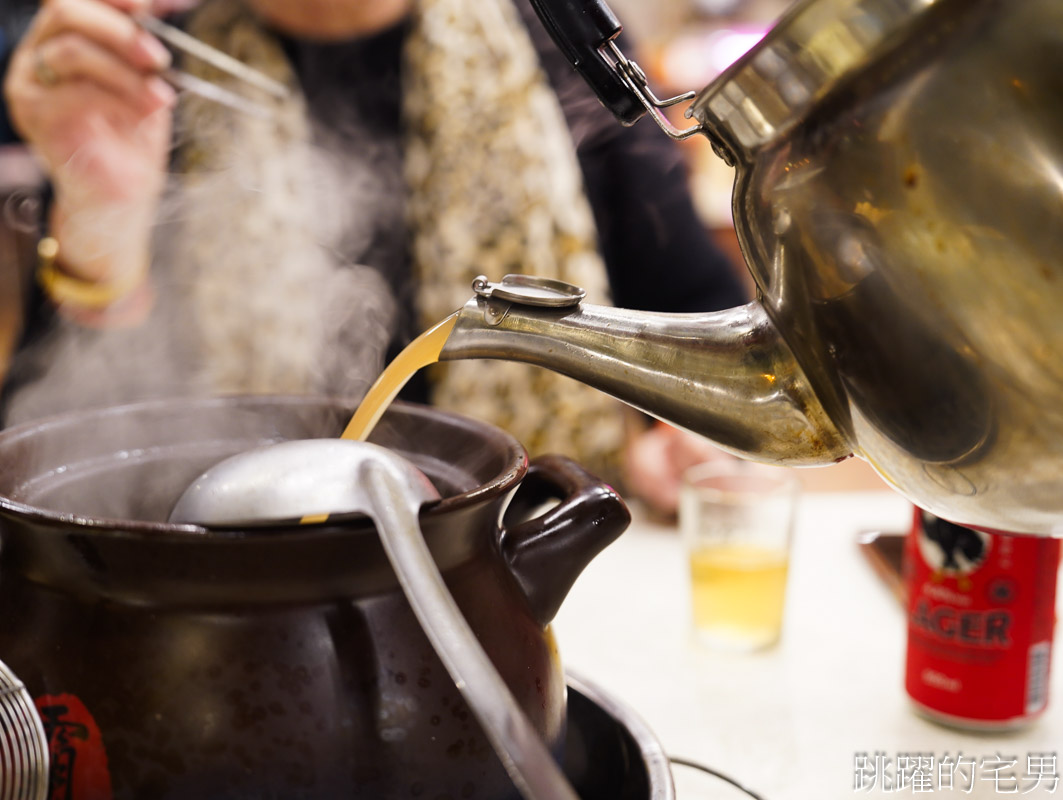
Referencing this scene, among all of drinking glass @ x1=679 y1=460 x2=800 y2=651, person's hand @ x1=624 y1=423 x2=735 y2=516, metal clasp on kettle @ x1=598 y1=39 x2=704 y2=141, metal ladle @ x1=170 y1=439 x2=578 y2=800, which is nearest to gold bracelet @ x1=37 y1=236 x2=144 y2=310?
person's hand @ x1=624 y1=423 x2=735 y2=516

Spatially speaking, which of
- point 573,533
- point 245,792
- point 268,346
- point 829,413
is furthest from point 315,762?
point 268,346

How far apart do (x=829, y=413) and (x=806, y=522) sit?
84 centimetres

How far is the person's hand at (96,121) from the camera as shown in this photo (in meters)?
1.44

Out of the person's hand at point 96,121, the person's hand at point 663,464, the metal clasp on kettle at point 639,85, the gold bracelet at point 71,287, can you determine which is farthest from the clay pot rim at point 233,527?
the gold bracelet at point 71,287

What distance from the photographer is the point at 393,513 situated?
0.48 m

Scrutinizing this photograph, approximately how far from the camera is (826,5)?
48cm

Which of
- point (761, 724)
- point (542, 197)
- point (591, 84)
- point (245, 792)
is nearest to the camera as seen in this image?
point (245, 792)

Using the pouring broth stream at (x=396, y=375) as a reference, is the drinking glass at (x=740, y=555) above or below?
below

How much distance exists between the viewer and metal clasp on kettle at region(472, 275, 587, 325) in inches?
22.7

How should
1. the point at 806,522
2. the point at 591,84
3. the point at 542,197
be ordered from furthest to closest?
the point at 542,197
the point at 806,522
the point at 591,84

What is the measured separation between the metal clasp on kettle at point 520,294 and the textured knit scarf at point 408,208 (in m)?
1.24

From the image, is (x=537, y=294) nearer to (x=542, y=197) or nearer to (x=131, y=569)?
(x=131, y=569)

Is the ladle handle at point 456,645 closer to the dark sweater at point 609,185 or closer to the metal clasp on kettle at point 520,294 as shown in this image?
the metal clasp on kettle at point 520,294

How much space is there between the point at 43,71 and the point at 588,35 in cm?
126
